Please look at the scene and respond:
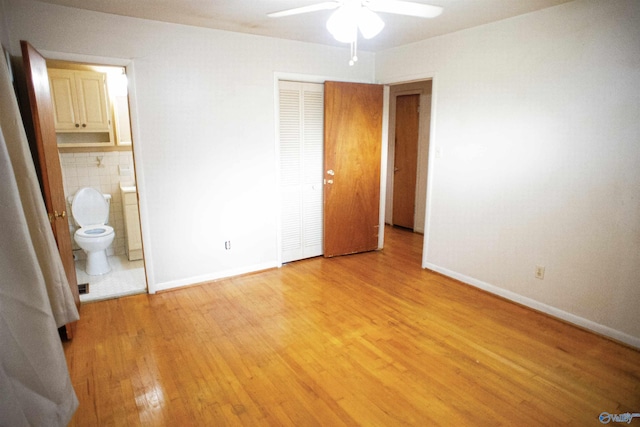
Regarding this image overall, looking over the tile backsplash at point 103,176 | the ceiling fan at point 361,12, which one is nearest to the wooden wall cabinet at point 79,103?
the tile backsplash at point 103,176

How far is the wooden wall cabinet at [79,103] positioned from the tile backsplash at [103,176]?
0.19 metres

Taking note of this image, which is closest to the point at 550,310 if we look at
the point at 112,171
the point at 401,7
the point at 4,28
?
the point at 401,7

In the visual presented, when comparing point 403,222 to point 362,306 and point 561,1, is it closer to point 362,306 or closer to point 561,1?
point 362,306

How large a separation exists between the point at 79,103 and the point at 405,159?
4.40 metres

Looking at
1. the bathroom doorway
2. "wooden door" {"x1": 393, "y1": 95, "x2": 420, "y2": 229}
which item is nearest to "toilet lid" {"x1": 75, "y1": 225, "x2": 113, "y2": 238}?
the bathroom doorway

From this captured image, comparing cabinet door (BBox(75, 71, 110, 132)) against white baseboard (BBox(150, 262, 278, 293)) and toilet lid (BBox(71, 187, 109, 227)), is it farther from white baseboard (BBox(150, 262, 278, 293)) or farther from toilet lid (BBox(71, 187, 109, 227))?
white baseboard (BBox(150, 262, 278, 293))

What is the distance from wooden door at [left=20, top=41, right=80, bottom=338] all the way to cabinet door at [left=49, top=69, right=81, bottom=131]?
129 cm

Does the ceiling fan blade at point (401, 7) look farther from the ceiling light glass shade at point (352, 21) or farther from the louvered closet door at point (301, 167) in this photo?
the louvered closet door at point (301, 167)

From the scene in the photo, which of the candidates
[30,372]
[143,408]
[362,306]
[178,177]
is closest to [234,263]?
[178,177]

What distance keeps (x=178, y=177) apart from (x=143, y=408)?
2.01m

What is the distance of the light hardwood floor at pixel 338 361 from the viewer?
6.35ft

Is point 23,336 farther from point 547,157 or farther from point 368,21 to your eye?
point 547,157

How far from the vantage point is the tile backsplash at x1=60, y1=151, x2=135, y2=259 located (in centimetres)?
406

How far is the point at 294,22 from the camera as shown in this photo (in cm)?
A: 307
